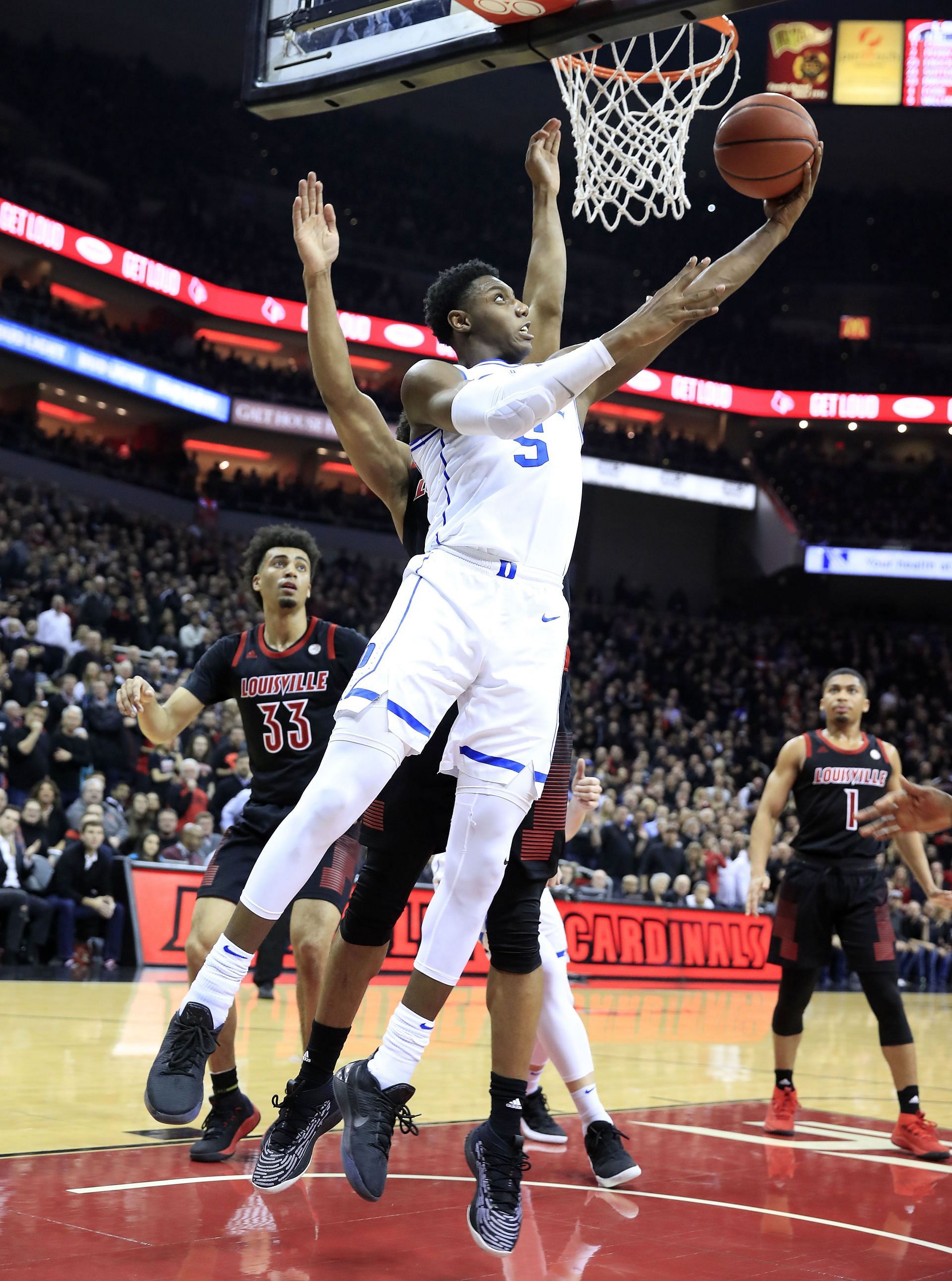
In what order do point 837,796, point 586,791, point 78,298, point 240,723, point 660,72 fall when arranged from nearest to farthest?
point 586,791 < point 837,796 < point 660,72 < point 240,723 < point 78,298

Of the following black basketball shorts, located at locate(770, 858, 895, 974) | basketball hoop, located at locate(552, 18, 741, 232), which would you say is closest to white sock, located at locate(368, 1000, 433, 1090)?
black basketball shorts, located at locate(770, 858, 895, 974)

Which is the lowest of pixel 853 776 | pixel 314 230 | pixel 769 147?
pixel 853 776

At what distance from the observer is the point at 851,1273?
11.6 feet

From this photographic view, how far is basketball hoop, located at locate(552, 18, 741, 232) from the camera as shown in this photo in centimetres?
695

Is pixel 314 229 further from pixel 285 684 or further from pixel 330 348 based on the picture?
pixel 285 684

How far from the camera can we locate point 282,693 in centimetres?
526

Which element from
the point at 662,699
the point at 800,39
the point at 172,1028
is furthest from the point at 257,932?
the point at 800,39

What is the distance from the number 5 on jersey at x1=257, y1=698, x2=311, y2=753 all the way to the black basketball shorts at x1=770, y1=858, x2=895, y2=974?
8.35 ft

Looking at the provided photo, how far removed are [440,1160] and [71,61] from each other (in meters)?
30.2

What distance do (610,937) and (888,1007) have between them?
28.5 feet

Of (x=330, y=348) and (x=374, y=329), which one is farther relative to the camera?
(x=374, y=329)

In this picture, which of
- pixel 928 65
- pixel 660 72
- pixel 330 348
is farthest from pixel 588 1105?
pixel 928 65

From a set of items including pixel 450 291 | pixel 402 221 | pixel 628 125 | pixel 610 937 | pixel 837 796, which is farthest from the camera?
pixel 402 221

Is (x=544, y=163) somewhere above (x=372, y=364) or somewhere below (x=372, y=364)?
below
